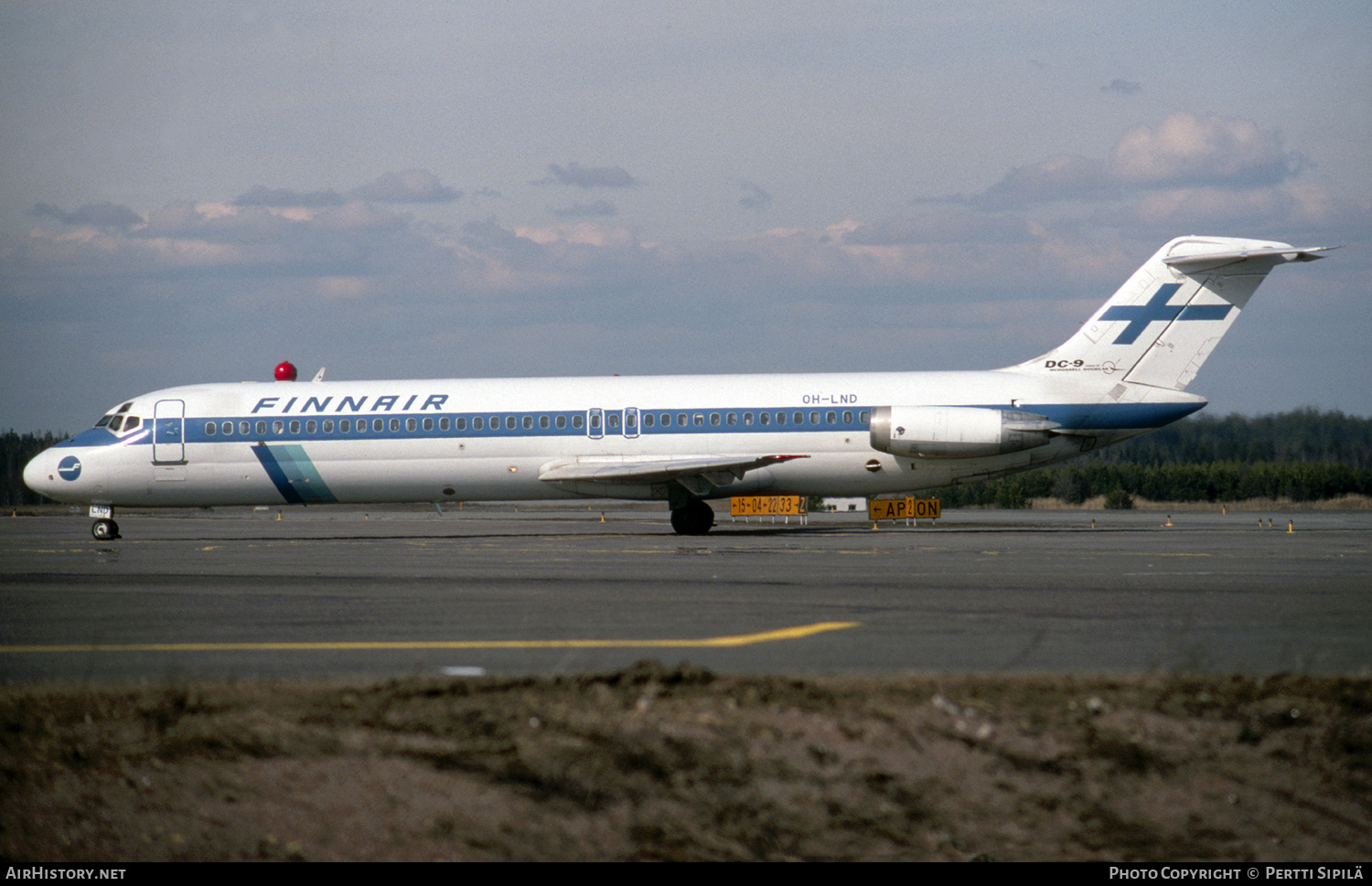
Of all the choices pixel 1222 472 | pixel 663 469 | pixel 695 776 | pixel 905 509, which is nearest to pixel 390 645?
pixel 695 776

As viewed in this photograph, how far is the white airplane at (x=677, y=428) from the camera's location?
2900 centimetres

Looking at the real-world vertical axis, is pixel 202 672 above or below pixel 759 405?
below

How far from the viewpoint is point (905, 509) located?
125 feet

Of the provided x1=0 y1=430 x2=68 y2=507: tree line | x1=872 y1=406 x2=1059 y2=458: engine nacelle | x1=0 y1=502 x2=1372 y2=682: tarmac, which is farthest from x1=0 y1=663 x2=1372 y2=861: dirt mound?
x1=0 y1=430 x2=68 y2=507: tree line

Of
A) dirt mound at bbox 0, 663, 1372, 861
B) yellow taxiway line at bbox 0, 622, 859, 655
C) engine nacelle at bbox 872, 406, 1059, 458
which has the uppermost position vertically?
engine nacelle at bbox 872, 406, 1059, 458

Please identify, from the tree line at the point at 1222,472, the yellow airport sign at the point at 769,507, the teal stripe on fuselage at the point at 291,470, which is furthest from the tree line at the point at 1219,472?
the teal stripe on fuselage at the point at 291,470

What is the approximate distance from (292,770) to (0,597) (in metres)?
11.3

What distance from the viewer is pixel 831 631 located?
37.8 feet

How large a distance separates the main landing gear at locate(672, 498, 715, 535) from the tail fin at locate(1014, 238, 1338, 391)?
10235 mm

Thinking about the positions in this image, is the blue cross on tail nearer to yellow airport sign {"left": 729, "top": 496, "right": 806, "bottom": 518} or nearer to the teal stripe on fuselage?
yellow airport sign {"left": 729, "top": 496, "right": 806, "bottom": 518}

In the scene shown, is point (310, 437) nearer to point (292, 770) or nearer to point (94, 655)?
point (94, 655)

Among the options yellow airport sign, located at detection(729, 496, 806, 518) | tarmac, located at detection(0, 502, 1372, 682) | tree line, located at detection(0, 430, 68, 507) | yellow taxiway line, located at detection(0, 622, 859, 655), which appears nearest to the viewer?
tarmac, located at detection(0, 502, 1372, 682)

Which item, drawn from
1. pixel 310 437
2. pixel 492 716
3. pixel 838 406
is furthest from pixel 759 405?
pixel 492 716

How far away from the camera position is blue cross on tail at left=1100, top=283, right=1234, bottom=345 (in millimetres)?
28984
